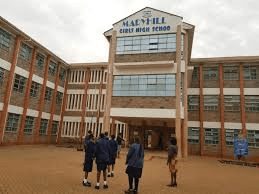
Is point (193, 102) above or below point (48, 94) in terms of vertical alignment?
below

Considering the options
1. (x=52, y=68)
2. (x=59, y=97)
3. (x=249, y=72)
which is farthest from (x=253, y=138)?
(x=52, y=68)

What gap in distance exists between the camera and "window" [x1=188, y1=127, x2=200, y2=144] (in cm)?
2526

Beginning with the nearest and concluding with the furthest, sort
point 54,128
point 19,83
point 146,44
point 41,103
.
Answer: point 146,44 → point 19,83 → point 41,103 → point 54,128

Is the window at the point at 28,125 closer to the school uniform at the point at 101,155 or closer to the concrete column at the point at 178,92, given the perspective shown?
the concrete column at the point at 178,92

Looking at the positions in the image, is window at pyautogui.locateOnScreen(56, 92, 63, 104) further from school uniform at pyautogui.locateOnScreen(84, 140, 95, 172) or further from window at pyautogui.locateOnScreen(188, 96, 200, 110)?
school uniform at pyautogui.locateOnScreen(84, 140, 95, 172)

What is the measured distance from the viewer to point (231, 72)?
2539 centimetres

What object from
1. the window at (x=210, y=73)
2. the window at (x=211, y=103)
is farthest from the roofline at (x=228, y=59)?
the window at (x=211, y=103)

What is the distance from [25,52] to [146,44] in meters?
11.9

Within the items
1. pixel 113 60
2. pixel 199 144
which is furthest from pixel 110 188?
pixel 199 144

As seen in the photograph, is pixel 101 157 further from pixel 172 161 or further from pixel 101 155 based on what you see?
pixel 172 161

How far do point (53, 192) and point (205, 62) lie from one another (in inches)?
886

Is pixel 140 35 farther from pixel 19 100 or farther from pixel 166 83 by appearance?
pixel 19 100

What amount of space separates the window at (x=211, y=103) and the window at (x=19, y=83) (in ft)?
60.9

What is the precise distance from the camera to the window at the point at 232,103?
24.5m
